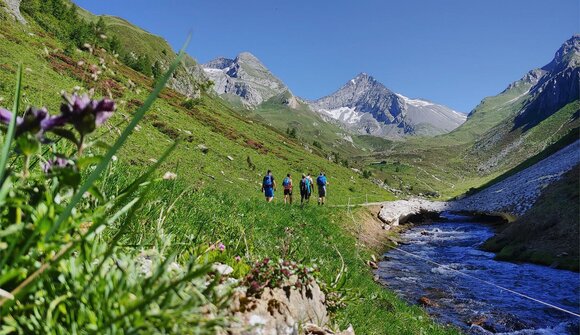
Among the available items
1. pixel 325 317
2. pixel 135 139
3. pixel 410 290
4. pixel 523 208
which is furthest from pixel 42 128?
pixel 523 208

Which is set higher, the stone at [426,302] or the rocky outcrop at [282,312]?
the rocky outcrop at [282,312]

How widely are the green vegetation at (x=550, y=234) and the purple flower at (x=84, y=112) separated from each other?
82.3 feet

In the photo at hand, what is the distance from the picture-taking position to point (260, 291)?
11.0 ft

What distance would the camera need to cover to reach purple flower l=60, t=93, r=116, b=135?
1.38m

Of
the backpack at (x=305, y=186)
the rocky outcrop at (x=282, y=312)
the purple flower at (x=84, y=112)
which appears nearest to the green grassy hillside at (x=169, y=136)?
the backpack at (x=305, y=186)

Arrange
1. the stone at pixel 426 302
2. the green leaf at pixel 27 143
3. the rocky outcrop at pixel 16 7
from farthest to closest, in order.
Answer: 1. the rocky outcrop at pixel 16 7
2. the stone at pixel 426 302
3. the green leaf at pixel 27 143

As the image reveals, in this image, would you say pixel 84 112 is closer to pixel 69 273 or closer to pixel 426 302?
pixel 69 273

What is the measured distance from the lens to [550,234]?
2450 centimetres

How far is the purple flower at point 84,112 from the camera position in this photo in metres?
1.38

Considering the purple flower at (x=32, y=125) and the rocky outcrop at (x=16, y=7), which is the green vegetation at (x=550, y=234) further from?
the rocky outcrop at (x=16, y=7)

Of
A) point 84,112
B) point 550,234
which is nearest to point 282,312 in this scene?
point 84,112

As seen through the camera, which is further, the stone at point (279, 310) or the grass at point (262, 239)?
the grass at point (262, 239)

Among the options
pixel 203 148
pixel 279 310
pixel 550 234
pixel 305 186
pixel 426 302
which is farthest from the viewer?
pixel 203 148

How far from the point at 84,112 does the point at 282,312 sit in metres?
2.52
